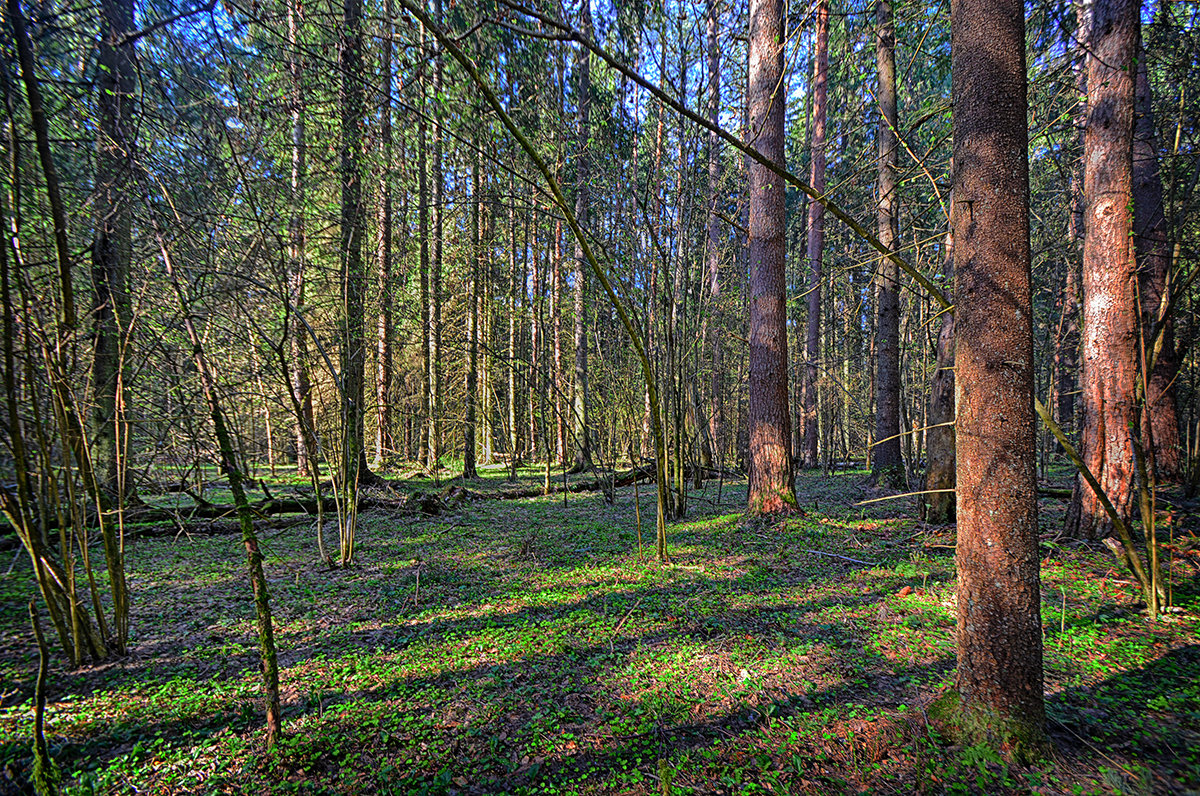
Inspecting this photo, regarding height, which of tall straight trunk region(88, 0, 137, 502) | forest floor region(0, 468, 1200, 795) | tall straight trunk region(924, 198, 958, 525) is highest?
tall straight trunk region(88, 0, 137, 502)

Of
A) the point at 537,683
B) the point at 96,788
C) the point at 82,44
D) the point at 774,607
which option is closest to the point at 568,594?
the point at 537,683

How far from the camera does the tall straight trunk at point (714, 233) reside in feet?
16.6

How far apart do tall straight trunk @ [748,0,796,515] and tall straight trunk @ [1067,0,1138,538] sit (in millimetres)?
2469

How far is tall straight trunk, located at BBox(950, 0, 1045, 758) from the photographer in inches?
70.2

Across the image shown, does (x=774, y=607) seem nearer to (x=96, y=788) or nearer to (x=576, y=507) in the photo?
(x=96, y=788)

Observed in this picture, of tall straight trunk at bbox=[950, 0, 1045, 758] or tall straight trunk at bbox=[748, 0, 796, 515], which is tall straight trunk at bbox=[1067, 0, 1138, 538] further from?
tall straight trunk at bbox=[950, 0, 1045, 758]

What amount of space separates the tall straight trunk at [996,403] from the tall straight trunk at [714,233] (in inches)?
52.9

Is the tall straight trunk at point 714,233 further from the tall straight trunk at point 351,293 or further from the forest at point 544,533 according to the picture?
the tall straight trunk at point 351,293

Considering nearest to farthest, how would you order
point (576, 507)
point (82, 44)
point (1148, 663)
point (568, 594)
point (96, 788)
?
1. point (96, 788)
2. point (82, 44)
3. point (1148, 663)
4. point (568, 594)
5. point (576, 507)

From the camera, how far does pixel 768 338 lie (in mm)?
5816

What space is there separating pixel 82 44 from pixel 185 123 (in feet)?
1.44

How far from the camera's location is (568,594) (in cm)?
376

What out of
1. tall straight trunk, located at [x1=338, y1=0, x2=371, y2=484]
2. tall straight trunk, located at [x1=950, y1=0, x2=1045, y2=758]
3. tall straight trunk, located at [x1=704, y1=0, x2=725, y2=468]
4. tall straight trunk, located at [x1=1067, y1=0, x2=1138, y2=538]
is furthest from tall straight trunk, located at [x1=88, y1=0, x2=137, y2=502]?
tall straight trunk, located at [x1=1067, y1=0, x2=1138, y2=538]

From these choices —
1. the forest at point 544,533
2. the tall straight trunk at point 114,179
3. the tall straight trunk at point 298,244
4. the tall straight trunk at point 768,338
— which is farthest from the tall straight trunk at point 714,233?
the tall straight trunk at point 114,179
